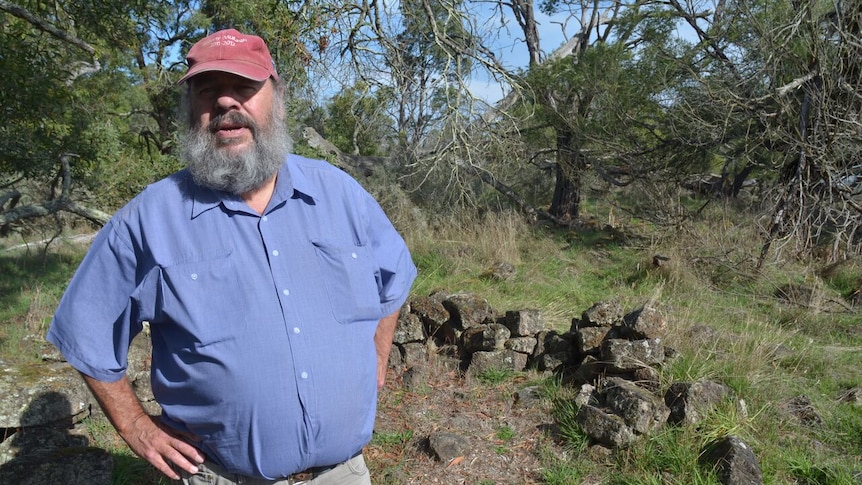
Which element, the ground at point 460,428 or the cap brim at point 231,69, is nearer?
the cap brim at point 231,69

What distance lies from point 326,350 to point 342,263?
12.0 inches

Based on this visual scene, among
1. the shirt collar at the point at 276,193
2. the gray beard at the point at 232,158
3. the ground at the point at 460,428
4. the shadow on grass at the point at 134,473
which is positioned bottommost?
the ground at the point at 460,428

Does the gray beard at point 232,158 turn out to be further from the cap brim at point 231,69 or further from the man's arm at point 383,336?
the man's arm at point 383,336

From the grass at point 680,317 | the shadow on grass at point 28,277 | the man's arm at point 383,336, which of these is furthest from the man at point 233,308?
the shadow on grass at point 28,277

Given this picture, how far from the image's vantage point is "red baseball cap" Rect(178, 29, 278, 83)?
2041mm

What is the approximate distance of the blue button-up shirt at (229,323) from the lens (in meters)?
1.90

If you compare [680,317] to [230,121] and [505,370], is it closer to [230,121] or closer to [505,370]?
[505,370]

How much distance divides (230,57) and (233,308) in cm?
83

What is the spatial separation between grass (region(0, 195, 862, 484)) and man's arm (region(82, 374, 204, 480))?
6.96 feet

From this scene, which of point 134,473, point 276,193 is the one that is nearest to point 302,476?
point 276,193

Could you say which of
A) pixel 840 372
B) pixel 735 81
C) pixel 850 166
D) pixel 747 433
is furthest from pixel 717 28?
pixel 747 433

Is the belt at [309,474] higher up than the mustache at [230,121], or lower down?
lower down

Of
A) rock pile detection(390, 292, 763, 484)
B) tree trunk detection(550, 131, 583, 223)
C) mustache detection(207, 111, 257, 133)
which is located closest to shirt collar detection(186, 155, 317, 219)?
mustache detection(207, 111, 257, 133)

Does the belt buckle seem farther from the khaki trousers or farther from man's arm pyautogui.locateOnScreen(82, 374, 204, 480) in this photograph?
man's arm pyautogui.locateOnScreen(82, 374, 204, 480)
